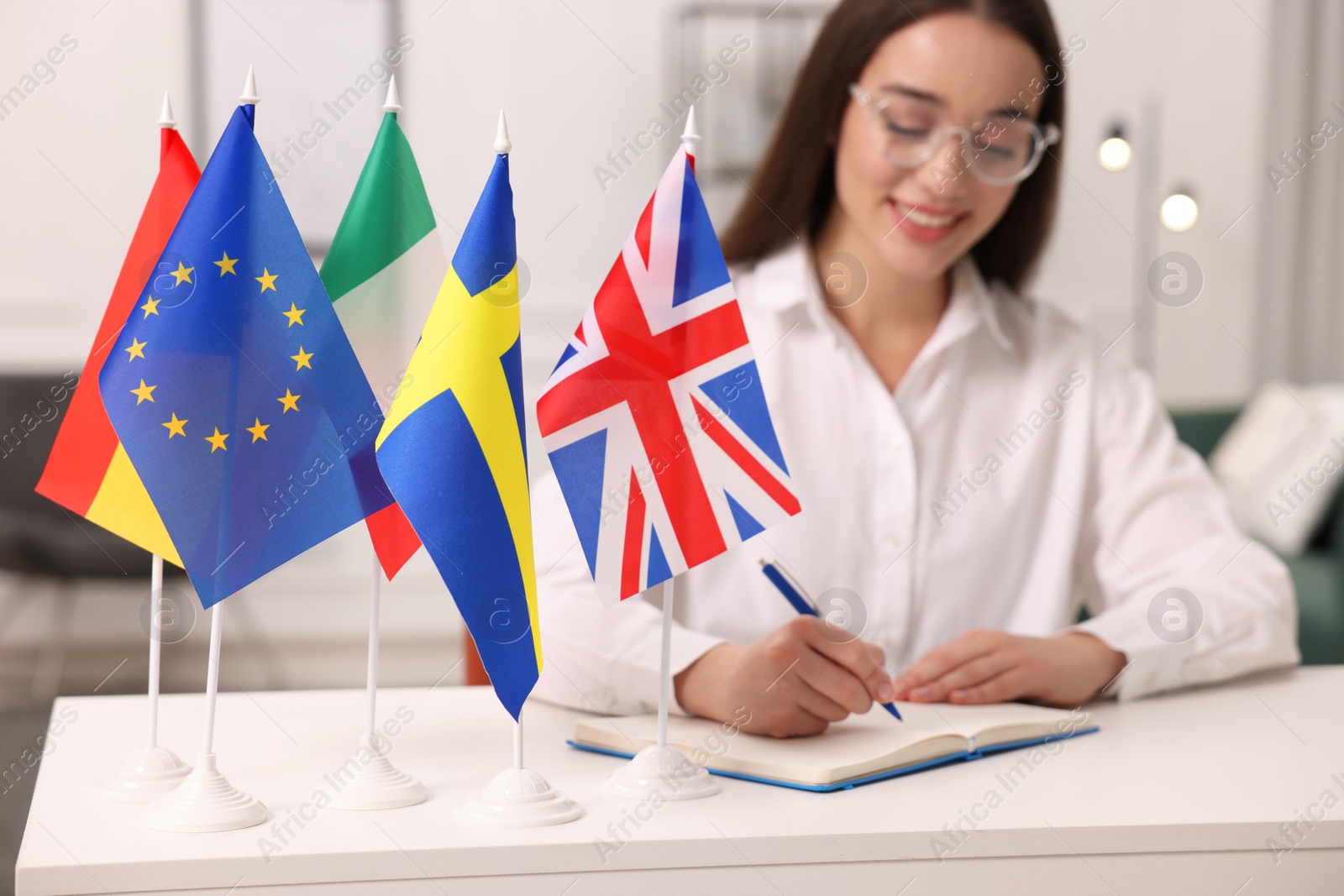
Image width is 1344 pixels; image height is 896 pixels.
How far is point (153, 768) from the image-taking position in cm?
82

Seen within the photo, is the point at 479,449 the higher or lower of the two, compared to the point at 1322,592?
higher

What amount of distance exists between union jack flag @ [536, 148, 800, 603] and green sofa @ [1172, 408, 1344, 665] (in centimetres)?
233

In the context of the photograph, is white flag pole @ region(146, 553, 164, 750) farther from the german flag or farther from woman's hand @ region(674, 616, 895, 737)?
woman's hand @ region(674, 616, 895, 737)

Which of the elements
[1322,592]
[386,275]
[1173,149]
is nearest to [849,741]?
[386,275]

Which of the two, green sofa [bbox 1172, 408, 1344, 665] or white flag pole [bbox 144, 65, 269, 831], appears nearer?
white flag pole [bbox 144, 65, 269, 831]

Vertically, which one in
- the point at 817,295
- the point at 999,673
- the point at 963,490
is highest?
the point at 817,295

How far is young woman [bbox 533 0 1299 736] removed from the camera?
1305 mm

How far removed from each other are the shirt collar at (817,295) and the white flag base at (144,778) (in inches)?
35.8

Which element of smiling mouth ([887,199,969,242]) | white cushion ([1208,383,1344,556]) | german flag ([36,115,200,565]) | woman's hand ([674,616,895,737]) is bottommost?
white cushion ([1208,383,1344,556])

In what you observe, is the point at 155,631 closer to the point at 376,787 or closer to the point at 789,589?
the point at 376,787

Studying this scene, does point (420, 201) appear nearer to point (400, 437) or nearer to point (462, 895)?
point (400, 437)

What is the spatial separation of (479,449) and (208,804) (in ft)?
0.93

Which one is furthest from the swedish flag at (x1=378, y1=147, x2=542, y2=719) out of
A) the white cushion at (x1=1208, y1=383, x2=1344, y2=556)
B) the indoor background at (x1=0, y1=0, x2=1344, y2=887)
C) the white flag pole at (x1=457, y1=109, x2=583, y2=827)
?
the white cushion at (x1=1208, y1=383, x2=1344, y2=556)

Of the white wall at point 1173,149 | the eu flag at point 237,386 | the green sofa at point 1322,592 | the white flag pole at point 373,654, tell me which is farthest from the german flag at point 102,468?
the white wall at point 1173,149
